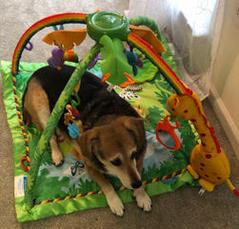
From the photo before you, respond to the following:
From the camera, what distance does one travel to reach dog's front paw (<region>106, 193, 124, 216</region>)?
151cm

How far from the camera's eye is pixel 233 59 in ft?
5.71

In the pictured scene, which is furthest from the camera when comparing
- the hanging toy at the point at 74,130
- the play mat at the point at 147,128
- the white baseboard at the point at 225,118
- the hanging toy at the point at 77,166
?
the white baseboard at the point at 225,118

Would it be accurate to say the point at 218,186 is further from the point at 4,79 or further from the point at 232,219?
the point at 4,79

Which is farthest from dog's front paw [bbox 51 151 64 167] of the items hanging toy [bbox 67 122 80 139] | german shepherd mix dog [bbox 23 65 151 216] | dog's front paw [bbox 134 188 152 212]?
dog's front paw [bbox 134 188 152 212]

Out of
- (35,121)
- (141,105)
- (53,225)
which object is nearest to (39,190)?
(53,225)

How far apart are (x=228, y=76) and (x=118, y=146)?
0.78 m

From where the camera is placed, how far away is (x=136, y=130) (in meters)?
1.38

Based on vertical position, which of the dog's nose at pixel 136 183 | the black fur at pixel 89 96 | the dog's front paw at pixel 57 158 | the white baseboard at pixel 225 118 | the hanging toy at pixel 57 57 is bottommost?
the dog's front paw at pixel 57 158

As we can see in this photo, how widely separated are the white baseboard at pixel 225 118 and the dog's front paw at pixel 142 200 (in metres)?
0.52

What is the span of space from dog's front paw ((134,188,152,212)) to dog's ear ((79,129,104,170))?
0.21 metres

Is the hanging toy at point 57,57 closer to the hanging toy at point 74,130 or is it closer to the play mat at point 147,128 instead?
the play mat at point 147,128

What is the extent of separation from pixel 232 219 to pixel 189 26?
1.00 meters

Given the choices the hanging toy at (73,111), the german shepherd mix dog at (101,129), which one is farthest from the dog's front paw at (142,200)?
the hanging toy at (73,111)

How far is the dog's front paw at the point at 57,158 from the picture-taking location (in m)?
1.65
